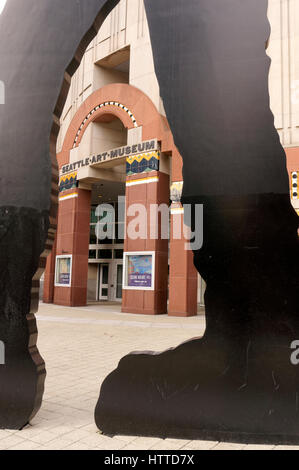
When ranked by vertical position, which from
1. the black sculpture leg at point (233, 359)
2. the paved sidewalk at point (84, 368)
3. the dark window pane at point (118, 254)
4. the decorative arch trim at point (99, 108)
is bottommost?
the paved sidewalk at point (84, 368)

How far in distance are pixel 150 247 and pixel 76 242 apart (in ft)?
15.7

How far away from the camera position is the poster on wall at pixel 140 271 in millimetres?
15288

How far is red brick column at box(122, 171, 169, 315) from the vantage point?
15.2m

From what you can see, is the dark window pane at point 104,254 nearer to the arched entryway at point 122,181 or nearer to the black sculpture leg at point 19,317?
the arched entryway at point 122,181

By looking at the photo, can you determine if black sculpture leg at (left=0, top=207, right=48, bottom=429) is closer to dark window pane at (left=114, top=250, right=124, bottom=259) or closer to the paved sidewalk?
the paved sidewalk

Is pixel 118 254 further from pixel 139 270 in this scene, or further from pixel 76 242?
pixel 139 270

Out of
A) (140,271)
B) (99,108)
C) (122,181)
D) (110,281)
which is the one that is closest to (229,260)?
(140,271)

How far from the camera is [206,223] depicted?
12.3 ft

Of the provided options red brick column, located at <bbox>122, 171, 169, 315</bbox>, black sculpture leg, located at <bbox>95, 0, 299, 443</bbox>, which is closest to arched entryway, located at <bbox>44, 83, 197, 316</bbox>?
red brick column, located at <bbox>122, 171, 169, 315</bbox>

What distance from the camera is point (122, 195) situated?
75.2 feet

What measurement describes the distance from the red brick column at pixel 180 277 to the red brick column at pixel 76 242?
218 inches

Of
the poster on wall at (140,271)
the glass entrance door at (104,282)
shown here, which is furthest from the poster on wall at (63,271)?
the glass entrance door at (104,282)
